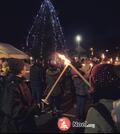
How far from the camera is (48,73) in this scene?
14062mm

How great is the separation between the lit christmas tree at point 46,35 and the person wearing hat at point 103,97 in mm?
43339

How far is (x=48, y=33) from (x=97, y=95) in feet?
152

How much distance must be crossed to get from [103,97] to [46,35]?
154 ft

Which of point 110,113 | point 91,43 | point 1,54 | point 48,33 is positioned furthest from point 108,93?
point 91,43

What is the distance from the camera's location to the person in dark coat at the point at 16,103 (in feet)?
20.5

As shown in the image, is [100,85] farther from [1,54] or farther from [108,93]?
[1,54]

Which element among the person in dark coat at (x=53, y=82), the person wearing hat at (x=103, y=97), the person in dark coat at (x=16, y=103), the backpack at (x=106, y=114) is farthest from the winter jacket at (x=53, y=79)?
the backpack at (x=106, y=114)

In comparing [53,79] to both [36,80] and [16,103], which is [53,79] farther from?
[16,103]

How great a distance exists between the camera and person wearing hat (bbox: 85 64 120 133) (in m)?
3.69

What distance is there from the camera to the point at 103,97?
4.16 m

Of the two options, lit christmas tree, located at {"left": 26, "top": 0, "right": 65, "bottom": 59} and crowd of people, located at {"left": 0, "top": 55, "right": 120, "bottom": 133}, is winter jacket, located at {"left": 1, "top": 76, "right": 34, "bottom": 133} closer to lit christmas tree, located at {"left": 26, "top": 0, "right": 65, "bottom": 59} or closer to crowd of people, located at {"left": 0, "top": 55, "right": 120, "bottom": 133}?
crowd of people, located at {"left": 0, "top": 55, "right": 120, "bottom": 133}

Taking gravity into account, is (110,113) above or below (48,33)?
below

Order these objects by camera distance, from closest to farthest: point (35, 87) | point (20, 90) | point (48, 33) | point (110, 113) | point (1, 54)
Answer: point (110, 113)
point (20, 90)
point (35, 87)
point (1, 54)
point (48, 33)

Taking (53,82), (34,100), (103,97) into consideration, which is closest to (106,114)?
(103,97)
